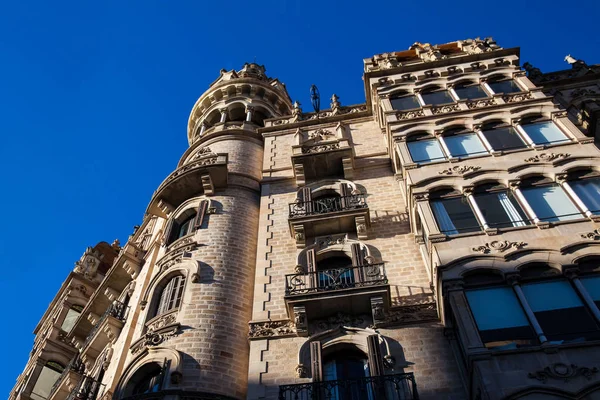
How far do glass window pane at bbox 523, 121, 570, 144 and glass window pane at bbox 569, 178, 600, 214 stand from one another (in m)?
2.52

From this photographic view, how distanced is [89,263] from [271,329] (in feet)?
74.0

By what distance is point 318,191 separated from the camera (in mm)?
21672

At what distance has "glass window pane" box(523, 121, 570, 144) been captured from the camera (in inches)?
717

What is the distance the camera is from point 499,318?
39.8ft

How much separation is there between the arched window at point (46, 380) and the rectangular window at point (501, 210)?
2262 cm

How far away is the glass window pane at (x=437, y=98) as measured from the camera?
22703 millimetres

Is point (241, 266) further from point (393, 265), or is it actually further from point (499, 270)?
point (499, 270)

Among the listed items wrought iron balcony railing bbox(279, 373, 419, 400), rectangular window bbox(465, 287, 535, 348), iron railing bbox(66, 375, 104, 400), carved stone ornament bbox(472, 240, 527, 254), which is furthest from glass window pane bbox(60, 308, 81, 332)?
rectangular window bbox(465, 287, 535, 348)

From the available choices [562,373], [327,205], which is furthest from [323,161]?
[562,373]

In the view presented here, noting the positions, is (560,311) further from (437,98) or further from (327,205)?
(437,98)

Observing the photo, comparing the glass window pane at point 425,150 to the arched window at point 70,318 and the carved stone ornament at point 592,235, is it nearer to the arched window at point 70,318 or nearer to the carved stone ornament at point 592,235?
the carved stone ornament at point 592,235

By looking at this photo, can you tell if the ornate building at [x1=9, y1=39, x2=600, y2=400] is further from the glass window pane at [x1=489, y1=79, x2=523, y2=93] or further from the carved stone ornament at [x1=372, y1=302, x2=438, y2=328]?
the glass window pane at [x1=489, y1=79, x2=523, y2=93]

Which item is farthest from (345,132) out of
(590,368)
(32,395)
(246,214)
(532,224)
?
(32,395)

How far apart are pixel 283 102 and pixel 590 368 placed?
83.5ft
